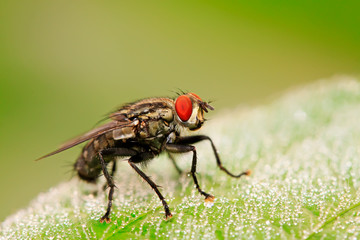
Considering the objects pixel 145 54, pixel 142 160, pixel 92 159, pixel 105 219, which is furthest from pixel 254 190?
pixel 145 54

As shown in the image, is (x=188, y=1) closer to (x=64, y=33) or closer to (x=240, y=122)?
(x=64, y=33)

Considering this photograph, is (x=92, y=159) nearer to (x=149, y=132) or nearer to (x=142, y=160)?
(x=142, y=160)

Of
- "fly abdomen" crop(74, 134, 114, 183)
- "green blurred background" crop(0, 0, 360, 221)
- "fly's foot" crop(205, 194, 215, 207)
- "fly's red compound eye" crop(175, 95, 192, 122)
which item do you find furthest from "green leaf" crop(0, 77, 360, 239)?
"green blurred background" crop(0, 0, 360, 221)

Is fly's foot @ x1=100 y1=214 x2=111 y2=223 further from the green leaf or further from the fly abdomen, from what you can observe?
the fly abdomen

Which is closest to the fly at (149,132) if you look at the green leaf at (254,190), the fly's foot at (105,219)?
the green leaf at (254,190)

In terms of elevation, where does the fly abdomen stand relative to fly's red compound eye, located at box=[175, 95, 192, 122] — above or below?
below

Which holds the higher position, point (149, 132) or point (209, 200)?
point (149, 132)

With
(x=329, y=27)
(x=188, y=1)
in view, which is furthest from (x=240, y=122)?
(x=188, y=1)
